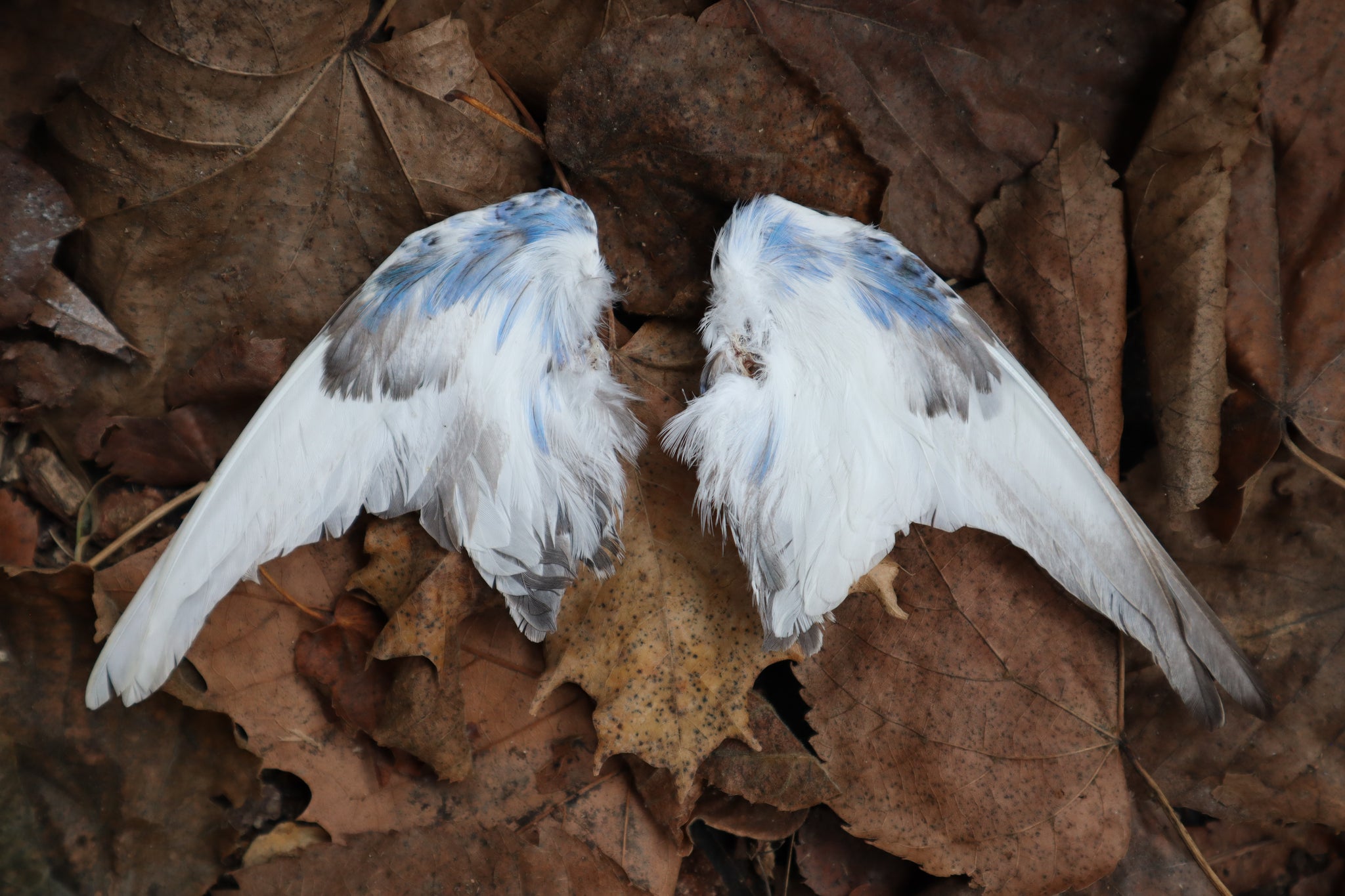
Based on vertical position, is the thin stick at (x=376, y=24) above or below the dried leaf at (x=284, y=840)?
above

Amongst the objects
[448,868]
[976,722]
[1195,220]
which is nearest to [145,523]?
[448,868]

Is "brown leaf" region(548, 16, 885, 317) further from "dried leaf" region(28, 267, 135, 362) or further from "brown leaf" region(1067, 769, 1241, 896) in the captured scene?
"brown leaf" region(1067, 769, 1241, 896)

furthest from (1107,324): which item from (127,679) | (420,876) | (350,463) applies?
(127,679)

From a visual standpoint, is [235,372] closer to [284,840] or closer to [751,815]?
[284,840]

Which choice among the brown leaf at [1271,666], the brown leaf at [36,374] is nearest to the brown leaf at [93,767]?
the brown leaf at [36,374]

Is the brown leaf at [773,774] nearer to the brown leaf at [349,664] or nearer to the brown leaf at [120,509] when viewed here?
the brown leaf at [349,664]

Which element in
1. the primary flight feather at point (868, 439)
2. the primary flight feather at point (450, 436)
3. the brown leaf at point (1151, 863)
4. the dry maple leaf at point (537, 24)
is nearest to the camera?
the primary flight feather at point (450, 436)
